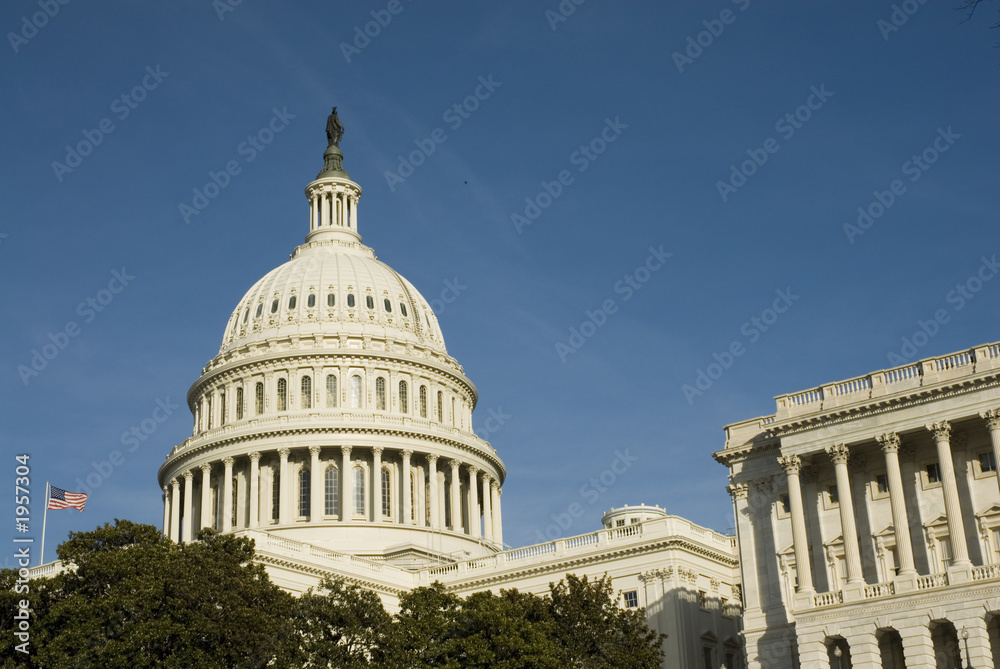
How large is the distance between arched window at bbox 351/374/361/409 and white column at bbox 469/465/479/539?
11290mm

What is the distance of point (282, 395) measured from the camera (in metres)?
118

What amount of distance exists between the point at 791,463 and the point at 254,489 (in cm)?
5492

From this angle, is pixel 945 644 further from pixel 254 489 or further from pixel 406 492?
pixel 254 489

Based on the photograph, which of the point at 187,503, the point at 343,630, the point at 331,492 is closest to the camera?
the point at 343,630

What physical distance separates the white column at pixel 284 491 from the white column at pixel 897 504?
2227 inches

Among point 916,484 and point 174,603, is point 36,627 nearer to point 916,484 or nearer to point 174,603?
point 174,603

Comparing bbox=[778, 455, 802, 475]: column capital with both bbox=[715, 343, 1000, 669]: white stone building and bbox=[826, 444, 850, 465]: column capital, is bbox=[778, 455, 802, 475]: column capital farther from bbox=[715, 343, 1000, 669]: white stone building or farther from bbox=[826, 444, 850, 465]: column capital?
bbox=[826, 444, 850, 465]: column capital

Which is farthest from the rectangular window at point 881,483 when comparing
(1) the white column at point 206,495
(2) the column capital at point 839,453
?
(1) the white column at point 206,495

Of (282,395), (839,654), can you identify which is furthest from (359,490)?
(839,654)

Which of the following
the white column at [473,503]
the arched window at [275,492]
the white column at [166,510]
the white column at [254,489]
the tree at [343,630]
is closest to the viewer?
the tree at [343,630]

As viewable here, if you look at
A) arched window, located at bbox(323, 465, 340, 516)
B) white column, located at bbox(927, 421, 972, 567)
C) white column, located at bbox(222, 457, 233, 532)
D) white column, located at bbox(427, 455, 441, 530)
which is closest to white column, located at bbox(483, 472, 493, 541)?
white column, located at bbox(427, 455, 441, 530)

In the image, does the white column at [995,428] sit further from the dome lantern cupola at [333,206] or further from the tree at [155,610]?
the dome lantern cupola at [333,206]

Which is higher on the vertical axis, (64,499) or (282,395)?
(282,395)

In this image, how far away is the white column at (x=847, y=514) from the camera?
6606 centimetres
